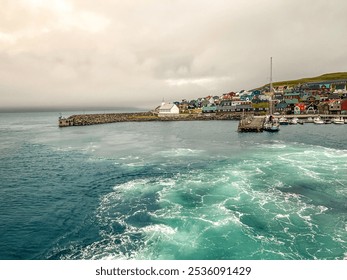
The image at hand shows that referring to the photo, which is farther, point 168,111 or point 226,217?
point 168,111

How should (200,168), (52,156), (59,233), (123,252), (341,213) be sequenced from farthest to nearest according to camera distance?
1. (52,156)
2. (200,168)
3. (341,213)
4. (59,233)
5. (123,252)

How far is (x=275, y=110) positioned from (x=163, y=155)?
121 meters

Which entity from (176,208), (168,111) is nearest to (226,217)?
(176,208)

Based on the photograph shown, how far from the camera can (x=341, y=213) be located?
21.8m

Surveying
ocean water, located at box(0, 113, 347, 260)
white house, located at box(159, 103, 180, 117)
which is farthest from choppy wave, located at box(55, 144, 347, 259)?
white house, located at box(159, 103, 180, 117)

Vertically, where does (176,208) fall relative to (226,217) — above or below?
above

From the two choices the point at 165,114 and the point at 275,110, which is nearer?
the point at 275,110

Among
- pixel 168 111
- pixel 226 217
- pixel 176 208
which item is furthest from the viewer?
pixel 168 111

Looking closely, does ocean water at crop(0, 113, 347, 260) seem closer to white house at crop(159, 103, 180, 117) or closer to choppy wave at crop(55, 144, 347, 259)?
choppy wave at crop(55, 144, 347, 259)

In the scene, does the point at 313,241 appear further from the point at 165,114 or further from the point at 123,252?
the point at 165,114

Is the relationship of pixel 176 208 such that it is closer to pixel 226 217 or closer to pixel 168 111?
pixel 226 217

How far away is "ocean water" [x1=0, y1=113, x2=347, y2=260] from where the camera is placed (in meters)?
17.4

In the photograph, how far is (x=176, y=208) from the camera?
23.8m
